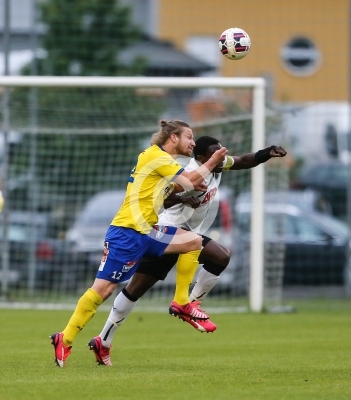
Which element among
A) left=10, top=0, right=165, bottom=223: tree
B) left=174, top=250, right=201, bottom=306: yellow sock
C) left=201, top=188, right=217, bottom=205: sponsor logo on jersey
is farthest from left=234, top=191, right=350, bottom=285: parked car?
left=174, top=250, right=201, bottom=306: yellow sock

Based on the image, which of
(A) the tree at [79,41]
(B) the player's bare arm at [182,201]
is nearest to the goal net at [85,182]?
(A) the tree at [79,41]

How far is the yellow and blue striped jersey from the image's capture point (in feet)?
29.4

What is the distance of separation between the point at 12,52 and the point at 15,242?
3.96 meters

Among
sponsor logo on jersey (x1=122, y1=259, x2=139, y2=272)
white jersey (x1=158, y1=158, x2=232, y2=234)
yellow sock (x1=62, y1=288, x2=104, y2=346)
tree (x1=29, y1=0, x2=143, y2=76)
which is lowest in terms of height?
yellow sock (x1=62, y1=288, x2=104, y2=346)

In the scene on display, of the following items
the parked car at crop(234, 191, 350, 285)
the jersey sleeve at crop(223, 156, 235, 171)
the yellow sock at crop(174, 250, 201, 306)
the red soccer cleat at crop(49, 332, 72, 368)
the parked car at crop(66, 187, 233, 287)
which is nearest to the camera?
the red soccer cleat at crop(49, 332, 72, 368)

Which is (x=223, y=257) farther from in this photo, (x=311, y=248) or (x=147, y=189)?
(x=311, y=248)

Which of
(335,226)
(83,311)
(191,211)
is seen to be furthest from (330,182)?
(83,311)

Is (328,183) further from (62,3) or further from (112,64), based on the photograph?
(62,3)

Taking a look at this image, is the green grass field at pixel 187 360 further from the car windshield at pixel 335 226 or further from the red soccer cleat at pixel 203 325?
the car windshield at pixel 335 226

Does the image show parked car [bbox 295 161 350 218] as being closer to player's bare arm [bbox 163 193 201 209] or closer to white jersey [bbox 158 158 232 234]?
white jersey [bbox 158 158 232 234]

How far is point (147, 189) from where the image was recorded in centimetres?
906

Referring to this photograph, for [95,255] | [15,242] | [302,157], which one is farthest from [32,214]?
[302,157]

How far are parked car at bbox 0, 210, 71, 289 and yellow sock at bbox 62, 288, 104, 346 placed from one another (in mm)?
9509

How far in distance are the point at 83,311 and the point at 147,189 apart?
1180 millimetres
